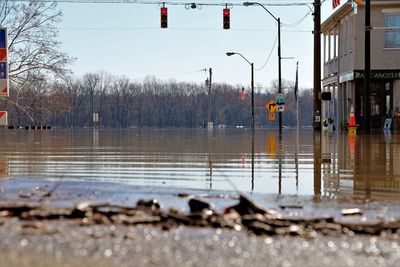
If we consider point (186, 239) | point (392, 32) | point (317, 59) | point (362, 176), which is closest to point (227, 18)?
point (317, 59)

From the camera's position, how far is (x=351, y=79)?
4072 cm

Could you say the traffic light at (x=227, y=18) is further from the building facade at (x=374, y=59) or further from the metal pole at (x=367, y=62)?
the building facade at (x=374, y=59)

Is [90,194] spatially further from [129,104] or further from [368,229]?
[129,104]

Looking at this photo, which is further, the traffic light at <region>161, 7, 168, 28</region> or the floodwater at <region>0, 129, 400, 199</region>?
the traffic light at <region>161, 7, 168, 28</region>

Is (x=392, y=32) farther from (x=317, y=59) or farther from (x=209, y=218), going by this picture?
(x=209, y=218)

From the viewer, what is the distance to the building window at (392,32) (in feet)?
131

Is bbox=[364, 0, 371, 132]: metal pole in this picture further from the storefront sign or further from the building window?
the building window

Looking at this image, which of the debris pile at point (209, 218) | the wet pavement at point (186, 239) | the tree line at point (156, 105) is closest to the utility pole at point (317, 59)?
the wet pavement at point (186, 239)

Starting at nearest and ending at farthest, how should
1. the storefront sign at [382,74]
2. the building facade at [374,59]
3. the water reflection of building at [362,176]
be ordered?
1. the water reflection of building at [362,176]
2. the building facade at [374,59]
3. the storefront sign at [382,74]

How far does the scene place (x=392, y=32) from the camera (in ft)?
132

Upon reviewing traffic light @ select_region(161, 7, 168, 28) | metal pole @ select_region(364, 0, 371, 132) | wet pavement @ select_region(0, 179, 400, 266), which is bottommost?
wet pavement @ select_region(0, 179, 400, 266)

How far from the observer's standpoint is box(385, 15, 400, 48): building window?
4003cm

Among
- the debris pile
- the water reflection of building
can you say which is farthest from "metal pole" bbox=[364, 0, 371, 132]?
the debris pile

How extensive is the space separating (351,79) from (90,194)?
35756 mm
